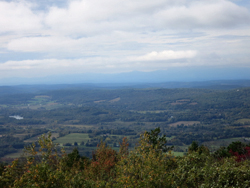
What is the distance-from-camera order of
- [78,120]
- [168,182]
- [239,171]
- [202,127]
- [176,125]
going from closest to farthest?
[239,171], [168,182], [202,127], [176,125], [78,120]

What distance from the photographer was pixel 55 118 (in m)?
196

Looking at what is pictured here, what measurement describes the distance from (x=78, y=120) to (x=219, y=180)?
18971cm

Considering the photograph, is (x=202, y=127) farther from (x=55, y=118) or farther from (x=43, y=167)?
(x=43, y=167)

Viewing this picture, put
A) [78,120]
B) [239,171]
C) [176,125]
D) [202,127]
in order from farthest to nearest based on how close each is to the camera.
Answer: [78,120] → [176,125] → [202,127] → [239,171]

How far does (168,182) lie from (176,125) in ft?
504

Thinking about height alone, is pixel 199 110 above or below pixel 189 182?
below

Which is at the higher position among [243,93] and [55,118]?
[243,93]

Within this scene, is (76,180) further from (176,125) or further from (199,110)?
(199,110)

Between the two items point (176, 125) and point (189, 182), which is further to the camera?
point (176, 125)

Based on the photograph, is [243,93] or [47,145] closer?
[47,145]

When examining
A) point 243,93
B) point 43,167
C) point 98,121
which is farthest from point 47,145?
point 243,93

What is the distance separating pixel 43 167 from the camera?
10234mm

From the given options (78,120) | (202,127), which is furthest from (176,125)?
(78,120)

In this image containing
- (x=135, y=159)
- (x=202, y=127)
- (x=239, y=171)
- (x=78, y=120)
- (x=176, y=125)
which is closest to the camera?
(x=239, y=171)
